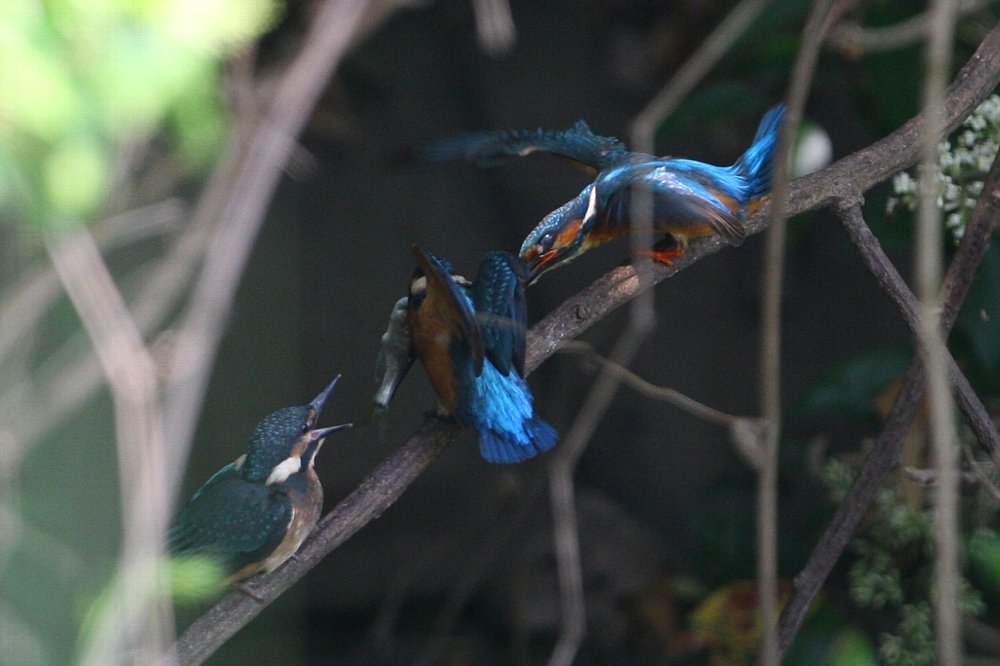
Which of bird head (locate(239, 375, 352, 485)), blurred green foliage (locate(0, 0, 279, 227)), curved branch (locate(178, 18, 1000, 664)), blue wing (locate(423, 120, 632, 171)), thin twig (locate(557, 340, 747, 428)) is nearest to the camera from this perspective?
blurred green foliage (locate(0, 0, 279, 227))

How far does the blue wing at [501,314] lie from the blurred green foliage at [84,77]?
87cm

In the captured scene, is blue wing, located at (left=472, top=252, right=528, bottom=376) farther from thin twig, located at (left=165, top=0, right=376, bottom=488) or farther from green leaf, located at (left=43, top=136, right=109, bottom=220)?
green leaf, located at (left=43, top=136, right=109, bottom=220)

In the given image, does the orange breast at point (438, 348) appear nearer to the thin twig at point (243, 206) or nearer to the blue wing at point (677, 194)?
Result: the blue wing at point (677, 194)

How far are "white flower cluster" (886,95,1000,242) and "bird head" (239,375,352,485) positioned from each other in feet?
3.58

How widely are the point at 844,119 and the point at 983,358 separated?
1583 millimetres

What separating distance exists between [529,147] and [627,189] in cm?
25

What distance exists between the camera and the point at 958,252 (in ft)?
5.99

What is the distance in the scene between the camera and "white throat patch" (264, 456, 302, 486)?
199cm

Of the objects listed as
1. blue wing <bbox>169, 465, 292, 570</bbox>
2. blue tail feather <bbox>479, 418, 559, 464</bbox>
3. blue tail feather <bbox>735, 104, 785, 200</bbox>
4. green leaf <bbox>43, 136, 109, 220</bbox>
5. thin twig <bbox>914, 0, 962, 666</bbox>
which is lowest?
A: thin twig <bbox>914, 0, 962, 666</bbox>

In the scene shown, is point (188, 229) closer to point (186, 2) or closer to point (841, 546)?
point (186, 2)

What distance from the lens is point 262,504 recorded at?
1927 mm

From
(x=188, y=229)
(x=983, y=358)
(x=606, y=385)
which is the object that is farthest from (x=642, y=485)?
(x=188, y=229)

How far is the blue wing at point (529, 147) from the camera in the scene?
86.7 inches

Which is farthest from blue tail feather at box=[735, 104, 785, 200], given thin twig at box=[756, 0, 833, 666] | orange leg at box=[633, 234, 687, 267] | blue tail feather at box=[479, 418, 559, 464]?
→ thin twig at box=[756, 0, 833, 666]
